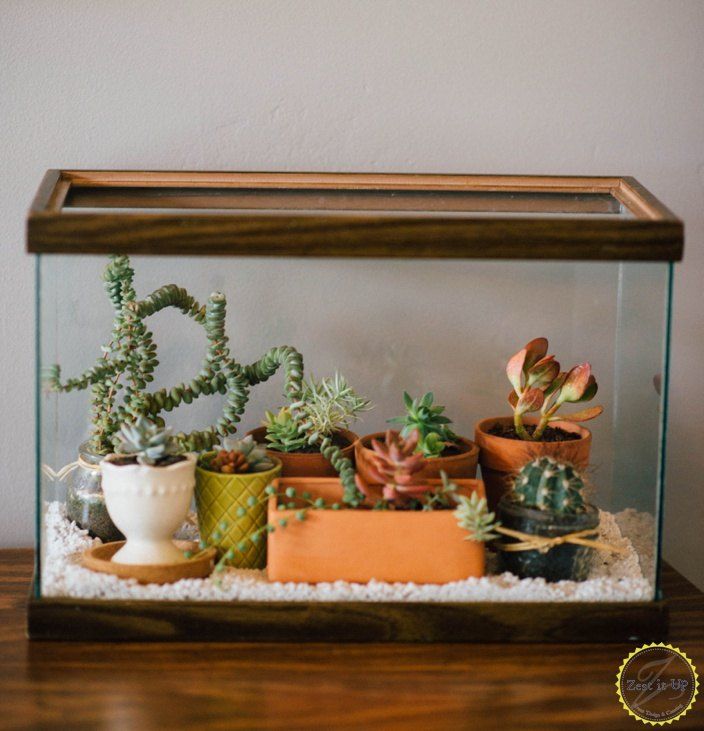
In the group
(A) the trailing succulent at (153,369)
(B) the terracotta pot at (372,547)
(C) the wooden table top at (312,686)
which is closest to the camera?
(C) the wooden table top at (312,686)

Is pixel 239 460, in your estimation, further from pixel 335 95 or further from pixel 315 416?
pixel 335 95

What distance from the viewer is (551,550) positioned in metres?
0.85

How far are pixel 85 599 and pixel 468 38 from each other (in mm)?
683

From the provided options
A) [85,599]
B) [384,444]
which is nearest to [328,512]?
[384,444]

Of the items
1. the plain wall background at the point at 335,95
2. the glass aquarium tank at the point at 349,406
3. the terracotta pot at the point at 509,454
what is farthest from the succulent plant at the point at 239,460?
the plain wall background at the point at 335,95

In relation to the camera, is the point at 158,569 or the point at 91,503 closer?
the point at 158,569

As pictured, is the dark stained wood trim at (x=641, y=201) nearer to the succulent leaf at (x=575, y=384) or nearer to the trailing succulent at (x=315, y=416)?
the succulent leaf at (x=575, y=384)

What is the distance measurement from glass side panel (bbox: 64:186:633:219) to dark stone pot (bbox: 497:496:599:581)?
0.29 metres

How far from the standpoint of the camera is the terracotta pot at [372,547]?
32.7 inches

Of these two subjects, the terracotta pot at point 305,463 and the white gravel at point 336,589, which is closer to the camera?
the white gravel at point 336,589

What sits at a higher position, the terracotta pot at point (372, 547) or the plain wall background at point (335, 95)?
the plain wall background at point (335, 95)

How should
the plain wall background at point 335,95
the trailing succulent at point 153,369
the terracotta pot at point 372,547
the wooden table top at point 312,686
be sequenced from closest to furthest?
the wooden table top at point 312,686
the terracotta pot at point 372,547
the trailing succulent at point 153,369
the plain wall background at point 335,95

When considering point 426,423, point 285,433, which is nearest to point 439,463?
point 426,423

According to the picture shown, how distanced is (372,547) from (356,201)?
1.12 feet
